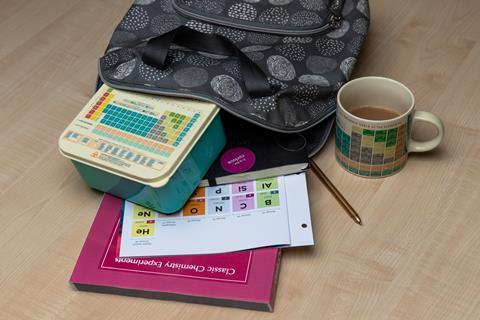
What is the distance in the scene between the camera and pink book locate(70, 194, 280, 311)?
632 millimetres

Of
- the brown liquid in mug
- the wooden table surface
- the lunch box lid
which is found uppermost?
the lunch box lid

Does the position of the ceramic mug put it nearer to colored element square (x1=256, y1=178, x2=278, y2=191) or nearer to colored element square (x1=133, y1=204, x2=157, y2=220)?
colored element square (x1=256, y1=178, x2=278, y2=191)

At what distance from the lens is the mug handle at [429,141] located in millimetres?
706

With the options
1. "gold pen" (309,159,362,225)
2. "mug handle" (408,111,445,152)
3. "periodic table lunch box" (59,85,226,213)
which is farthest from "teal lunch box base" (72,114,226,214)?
"mug handle" (408,111,445,152)

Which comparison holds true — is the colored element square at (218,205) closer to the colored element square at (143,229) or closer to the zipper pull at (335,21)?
the colored element square at (143,229)

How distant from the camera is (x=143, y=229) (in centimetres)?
70

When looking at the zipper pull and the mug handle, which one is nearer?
the mug handle

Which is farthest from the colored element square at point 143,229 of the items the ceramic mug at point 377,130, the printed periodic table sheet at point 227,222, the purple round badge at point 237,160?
the ceramic mug at point 377,130

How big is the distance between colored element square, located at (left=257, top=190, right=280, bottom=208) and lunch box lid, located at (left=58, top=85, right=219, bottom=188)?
0.10m

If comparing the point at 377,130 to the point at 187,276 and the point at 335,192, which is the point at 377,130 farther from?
the point at 187,276

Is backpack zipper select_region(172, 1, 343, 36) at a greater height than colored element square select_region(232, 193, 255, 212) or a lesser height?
greater

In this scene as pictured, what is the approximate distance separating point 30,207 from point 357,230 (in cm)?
38

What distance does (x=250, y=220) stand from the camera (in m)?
0.69

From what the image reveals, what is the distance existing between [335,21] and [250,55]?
130 millimetres
